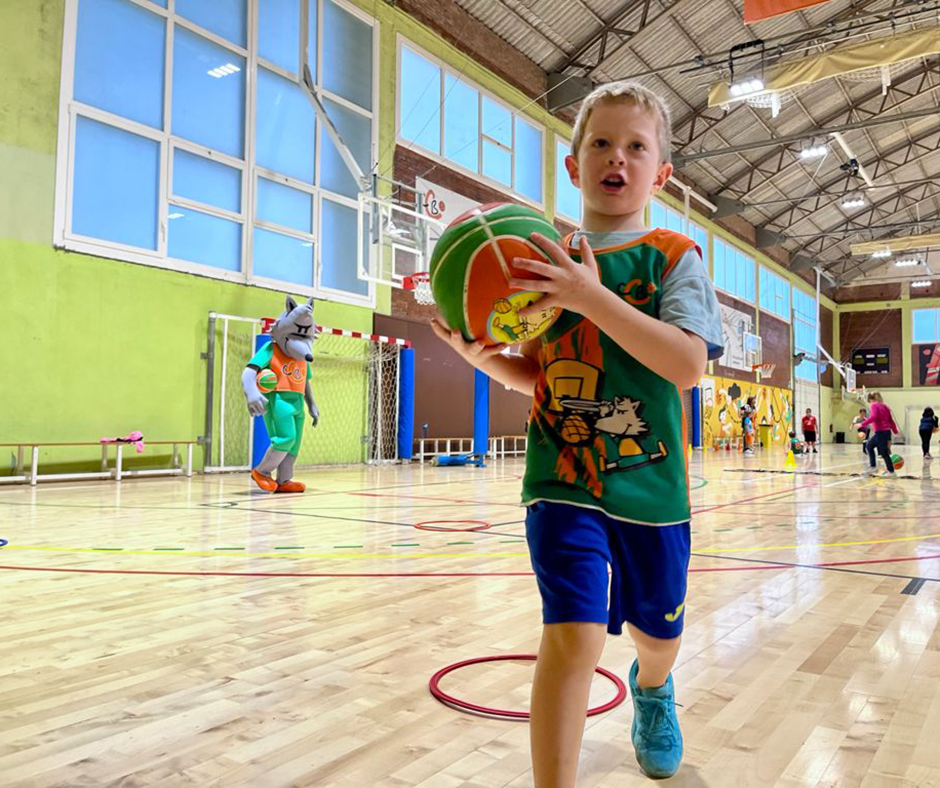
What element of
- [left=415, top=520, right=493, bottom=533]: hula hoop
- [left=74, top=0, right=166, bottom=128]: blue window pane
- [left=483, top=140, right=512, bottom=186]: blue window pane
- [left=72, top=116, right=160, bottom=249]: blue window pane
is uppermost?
[left=483, top=140, right=512, bottom=186]: blue window pane

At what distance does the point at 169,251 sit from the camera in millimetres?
9828

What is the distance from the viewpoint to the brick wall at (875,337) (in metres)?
34.0

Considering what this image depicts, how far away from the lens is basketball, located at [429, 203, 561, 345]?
4.50 ft

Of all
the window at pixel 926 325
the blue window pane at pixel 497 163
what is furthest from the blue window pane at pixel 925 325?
the blue window pane at pixel 497 163

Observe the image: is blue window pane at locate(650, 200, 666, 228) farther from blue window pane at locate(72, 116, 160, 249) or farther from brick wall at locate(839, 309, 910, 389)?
brick wall at locate(839, 309, 910, 389)

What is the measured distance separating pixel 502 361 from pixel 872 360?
37897 millimetres

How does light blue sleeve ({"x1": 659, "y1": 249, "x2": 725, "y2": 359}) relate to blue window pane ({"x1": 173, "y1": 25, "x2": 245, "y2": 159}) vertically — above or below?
below

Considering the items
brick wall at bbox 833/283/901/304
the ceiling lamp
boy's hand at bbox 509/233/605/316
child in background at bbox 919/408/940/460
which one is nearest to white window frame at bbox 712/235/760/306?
the ceiling lamp

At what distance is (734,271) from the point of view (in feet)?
83.8

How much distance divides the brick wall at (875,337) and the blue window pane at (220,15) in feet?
105

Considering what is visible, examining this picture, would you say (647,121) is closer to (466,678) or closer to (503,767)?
(503,767)

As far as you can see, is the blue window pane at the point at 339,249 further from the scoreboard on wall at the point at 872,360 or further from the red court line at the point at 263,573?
the scoreboard on wall at the point at 872,360

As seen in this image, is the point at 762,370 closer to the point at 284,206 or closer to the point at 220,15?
the point at 284,206

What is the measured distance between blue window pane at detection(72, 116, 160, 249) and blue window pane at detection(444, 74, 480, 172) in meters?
5.94
